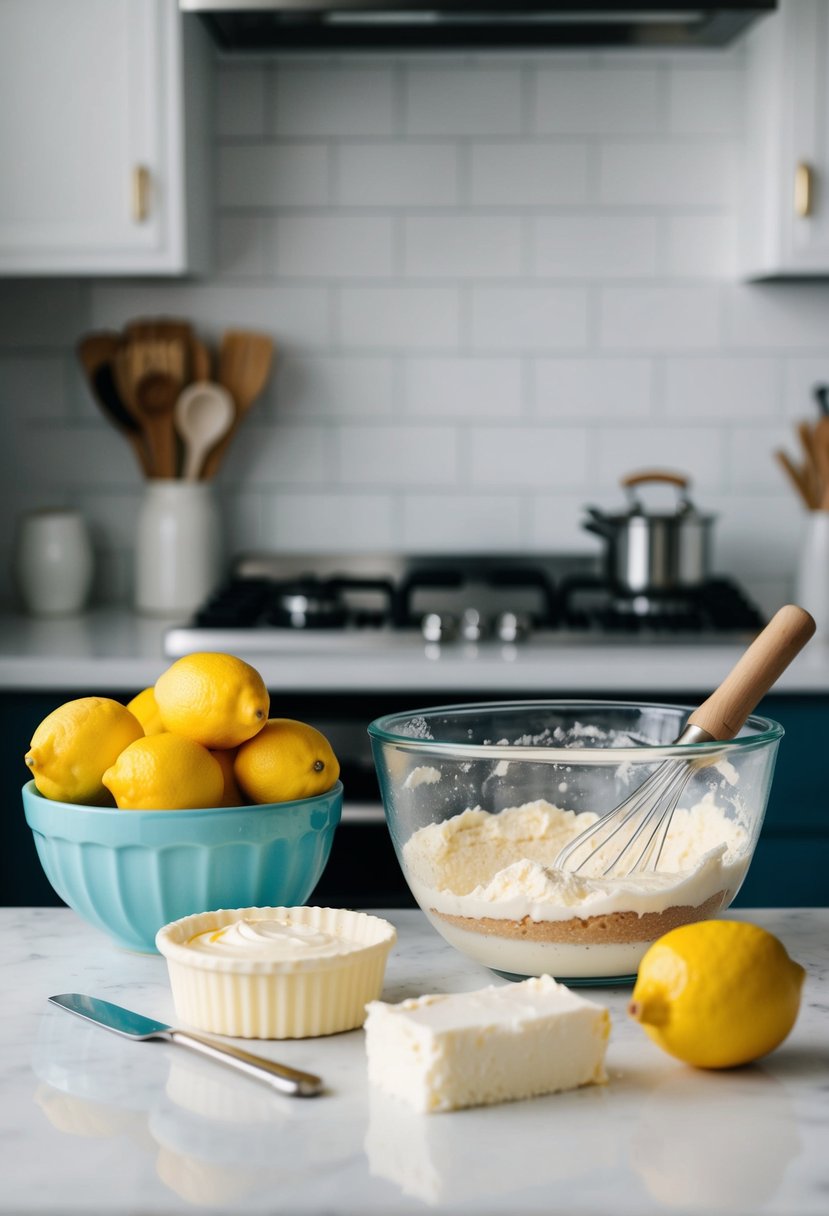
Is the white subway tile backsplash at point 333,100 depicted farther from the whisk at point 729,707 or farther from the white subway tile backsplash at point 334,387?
the whisk at point 729,707

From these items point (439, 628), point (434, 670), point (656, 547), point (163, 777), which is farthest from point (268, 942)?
point (656, 547)

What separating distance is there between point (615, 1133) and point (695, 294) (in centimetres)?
213

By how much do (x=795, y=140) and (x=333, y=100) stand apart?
82 cm

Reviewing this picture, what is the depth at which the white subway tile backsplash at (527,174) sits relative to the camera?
8.60 ft

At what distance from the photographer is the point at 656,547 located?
2385 mm

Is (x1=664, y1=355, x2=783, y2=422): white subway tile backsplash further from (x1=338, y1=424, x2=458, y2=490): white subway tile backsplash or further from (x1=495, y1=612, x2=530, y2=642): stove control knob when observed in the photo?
(x1=495, y1=612, x2=530, y2=642): stove control knob

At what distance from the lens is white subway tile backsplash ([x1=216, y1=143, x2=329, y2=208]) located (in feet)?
8.66

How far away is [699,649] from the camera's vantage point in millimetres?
2125

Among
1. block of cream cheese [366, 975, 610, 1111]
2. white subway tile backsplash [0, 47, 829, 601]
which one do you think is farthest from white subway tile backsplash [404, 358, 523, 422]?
block of cream cheese [366, 975, 610, 1111]

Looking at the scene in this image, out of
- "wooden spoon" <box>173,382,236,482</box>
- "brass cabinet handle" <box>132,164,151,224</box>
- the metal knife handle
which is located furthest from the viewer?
"wooden spoon" <box>173,382,236,482</box>

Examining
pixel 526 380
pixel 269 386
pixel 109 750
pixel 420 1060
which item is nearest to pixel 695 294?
pixel 526 380

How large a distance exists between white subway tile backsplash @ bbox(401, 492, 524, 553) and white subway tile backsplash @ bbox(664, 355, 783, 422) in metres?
0.35

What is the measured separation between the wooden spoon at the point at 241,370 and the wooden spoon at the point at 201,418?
0.03 m

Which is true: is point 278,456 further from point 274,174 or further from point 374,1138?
point 374,1138
